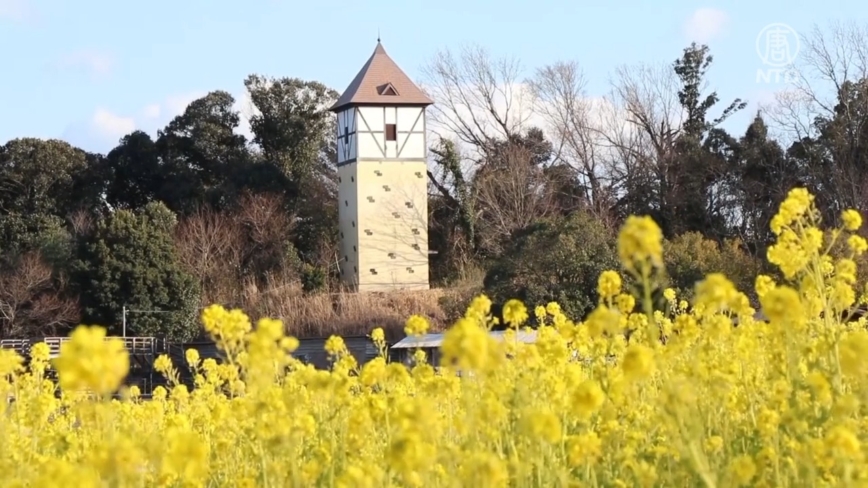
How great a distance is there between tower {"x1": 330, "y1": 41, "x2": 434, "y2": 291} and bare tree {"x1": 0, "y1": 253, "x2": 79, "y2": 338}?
691 centimetres

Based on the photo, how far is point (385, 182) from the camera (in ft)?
99.9

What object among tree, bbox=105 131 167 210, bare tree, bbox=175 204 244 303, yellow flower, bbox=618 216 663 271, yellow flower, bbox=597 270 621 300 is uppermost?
tree, bbox=105 131 167 210

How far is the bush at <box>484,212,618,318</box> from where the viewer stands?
20.7 metres

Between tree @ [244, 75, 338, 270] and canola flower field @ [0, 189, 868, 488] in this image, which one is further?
tree @ [244, 75, 338, 270]

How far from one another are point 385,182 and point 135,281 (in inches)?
294

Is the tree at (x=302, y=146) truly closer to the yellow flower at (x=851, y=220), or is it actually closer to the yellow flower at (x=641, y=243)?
the yellow flower at (x=851, y=220)

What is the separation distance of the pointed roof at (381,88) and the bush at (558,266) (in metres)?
9.24

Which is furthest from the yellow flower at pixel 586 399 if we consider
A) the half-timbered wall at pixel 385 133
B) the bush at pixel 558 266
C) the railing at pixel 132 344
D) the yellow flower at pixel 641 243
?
the half-timbered wall at pixel 385 133

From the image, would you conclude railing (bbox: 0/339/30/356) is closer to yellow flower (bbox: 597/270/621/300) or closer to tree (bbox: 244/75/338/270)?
tree (bbox: 244/75/338/270)

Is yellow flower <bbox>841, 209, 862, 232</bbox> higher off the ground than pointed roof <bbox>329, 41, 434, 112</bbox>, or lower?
lower

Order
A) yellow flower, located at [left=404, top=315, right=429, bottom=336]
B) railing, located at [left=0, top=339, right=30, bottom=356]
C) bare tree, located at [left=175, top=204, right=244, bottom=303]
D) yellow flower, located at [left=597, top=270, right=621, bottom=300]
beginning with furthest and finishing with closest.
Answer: bare tree, located at [left=175, top=204, right=244, bottom=303], railing, located at [left=0, top=339, right=30, bottom=356], yellow flower, located at [left=404, top=315, right=429, bottom=336], yellow flower, located at [left=597, top=270, right=621, bottom=300]

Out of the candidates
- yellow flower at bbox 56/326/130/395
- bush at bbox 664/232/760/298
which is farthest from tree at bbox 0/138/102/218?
yellow flower at bbox 56/326/130/395

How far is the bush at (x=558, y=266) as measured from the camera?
67.8 ft

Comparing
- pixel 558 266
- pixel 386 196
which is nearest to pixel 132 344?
pixel 558 266
